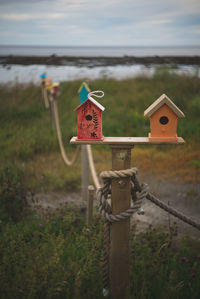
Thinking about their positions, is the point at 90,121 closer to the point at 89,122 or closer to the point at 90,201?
the point at 89,122

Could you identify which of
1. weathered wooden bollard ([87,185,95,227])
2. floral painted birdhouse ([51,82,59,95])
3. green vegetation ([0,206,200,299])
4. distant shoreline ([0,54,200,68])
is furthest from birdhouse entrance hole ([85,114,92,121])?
distant shoreline ([0,54,200,68])

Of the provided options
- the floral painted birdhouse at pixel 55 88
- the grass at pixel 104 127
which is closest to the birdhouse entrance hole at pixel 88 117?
the grass at pixel 104 127

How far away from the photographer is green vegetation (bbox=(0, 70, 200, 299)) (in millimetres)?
2203

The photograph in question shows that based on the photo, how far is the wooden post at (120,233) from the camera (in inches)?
76.5

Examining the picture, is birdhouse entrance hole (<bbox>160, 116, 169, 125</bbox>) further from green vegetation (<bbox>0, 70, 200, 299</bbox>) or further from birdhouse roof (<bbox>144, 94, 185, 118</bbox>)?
green vegetation (<bbox>0, 70, 200, 299</bbox>)

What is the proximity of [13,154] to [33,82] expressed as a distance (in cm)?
438

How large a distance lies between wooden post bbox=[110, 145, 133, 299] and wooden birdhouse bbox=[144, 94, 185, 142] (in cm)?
20

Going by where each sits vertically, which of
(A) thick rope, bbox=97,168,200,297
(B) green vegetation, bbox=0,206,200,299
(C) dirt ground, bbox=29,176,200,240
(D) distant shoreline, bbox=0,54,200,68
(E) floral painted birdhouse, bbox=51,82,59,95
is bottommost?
(C) dirt ground, bbox=29,176,200,240

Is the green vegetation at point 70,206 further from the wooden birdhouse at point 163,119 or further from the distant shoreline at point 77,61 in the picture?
the distant shoreline at point 77,61

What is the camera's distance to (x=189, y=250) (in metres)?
3.03

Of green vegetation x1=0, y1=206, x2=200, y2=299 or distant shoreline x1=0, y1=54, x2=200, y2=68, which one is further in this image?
distant shoreline x1=0, y1=54, x2=200, y2=68

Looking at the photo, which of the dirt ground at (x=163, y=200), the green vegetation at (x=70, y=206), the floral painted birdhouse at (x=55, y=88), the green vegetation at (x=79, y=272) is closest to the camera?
the green vegetation at (x=79, y=272)

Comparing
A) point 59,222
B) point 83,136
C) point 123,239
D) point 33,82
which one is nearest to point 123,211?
point 123,239

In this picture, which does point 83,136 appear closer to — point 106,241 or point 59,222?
point 106,241
